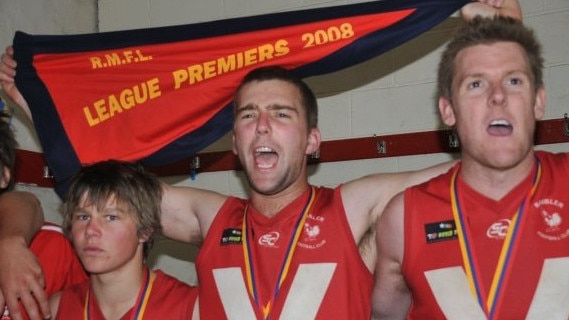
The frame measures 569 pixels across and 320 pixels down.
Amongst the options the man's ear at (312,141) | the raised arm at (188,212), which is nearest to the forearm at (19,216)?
the raised arm at (188,212)

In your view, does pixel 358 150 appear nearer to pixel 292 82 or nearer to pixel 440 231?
pixel 292 82

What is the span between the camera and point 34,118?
300cm

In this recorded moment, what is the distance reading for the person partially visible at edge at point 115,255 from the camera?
237 cm

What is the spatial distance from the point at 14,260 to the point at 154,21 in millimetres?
2834

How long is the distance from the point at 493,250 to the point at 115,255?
134 centimetres

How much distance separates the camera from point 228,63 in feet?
9.91

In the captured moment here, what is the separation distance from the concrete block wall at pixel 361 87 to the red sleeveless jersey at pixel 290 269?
1644mm

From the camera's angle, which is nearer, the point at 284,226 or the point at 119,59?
the point at 284,226

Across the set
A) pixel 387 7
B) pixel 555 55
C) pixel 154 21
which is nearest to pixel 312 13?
pixel 387 7

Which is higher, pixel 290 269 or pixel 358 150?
pixel 358 150

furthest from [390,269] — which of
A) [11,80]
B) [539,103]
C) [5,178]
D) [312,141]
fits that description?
[11,80]

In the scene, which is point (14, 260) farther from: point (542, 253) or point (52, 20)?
point (52, 20)

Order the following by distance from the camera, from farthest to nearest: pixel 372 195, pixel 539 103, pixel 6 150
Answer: pixel 6 150 < pixel 372 195 < pixel 539 103

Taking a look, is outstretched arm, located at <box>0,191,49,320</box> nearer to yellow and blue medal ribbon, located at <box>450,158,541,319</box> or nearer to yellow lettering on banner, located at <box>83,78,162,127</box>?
yellow lettering on banner, located at <box>83,78,162,127</box>
